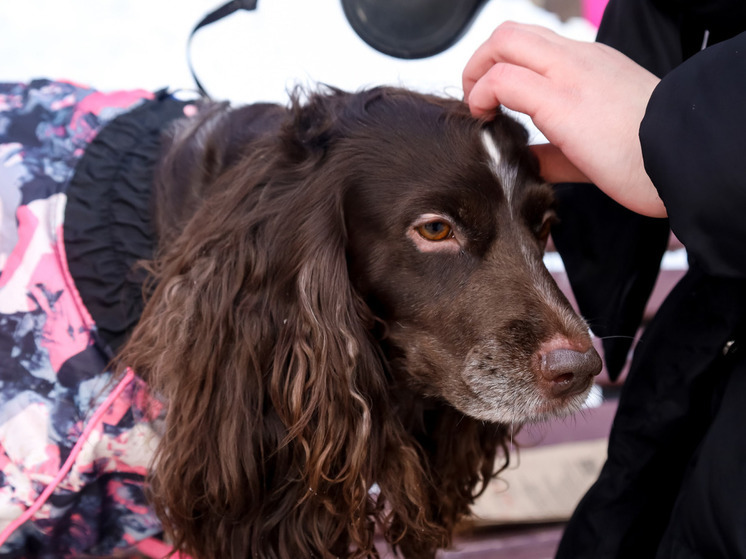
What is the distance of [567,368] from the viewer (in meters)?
1.36

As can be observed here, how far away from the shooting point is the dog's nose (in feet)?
4.45

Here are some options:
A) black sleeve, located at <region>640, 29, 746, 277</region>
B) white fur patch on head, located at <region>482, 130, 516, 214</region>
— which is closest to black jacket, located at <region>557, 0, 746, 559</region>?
black sleeve, located at <region>640, 29, 746, 277</region>

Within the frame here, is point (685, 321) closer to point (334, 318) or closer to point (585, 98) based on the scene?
point (585, 98)

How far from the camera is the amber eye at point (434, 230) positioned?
144cm

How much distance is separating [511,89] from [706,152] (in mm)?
425

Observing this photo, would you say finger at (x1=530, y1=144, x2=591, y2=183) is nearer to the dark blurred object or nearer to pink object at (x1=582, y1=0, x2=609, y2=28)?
the dark blurred object

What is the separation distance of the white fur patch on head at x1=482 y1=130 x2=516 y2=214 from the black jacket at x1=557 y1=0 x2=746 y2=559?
0.35 meters

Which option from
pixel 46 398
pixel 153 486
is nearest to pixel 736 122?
pixel 153 486

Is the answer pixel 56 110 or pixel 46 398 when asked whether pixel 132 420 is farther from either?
pixel 56 110

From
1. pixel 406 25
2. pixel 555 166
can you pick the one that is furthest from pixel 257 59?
pixel 555 166

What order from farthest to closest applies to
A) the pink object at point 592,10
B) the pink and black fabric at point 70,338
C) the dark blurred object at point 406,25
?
the pink object at point 592,10
the dark blurred object at point 406,25
the pink and black fabric at point 70,338

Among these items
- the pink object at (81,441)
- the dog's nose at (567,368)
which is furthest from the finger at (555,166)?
the pink object at (81,441)

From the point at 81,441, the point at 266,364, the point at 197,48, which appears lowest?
the point at 81,441

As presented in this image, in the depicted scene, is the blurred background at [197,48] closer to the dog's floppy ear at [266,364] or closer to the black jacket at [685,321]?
the black jacket at [685,321]
